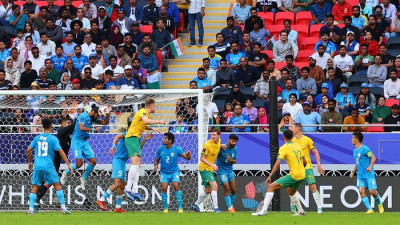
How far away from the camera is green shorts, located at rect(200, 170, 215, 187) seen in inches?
827

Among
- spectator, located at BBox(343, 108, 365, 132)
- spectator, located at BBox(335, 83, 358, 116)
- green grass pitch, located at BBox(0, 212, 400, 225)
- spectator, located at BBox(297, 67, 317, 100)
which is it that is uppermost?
spectator, located at BBox(297, 67, 317, 100)

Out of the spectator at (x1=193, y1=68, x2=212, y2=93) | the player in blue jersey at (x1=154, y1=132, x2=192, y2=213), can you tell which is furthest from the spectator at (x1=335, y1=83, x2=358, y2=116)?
the player in blue jersey at (x1=154, y1=132, x2=192, y2=213)

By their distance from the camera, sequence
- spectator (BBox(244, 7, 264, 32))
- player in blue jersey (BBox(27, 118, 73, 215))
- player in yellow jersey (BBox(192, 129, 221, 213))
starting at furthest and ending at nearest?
spectator (BBox(244, 7, 264, 32)) < player in yellow jersey (BBox(192, 129, 221, 213)) < player in blue jersey (BBox(27, 118, 73, 215))

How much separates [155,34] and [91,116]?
732 centimetres

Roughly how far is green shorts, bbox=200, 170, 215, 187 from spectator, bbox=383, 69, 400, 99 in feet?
20.2

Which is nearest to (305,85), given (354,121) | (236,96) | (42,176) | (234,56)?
(236,96)

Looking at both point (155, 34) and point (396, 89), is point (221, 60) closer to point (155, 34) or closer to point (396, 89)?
point (155, 34)

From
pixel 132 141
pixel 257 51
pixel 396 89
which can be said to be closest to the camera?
pixel 132 141

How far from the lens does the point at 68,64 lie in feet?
87.6

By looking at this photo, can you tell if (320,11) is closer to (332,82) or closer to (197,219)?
(332,82)

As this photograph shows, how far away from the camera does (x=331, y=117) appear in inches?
947

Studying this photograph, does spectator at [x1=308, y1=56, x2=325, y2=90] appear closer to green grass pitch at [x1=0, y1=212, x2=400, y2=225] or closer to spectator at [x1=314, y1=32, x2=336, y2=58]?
spectator at [x1=314, y1=32, x2=336, y2=58]

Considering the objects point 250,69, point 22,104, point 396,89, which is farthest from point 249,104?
point 22,104

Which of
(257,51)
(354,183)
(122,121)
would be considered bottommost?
(354,183)
